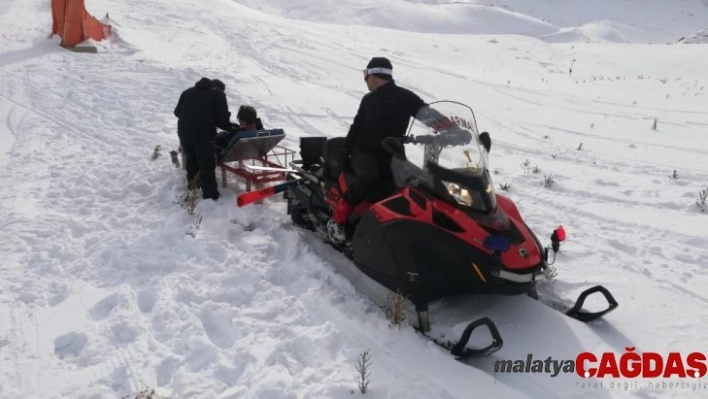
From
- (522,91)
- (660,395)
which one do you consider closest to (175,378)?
(660,395)

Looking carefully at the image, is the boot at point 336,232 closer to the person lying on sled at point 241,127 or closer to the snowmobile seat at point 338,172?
the snowmobile seat at point 338,172

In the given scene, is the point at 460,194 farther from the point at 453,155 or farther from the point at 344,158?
the point at 344,158

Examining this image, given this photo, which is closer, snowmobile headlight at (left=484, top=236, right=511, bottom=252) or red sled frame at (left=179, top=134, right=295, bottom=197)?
snowmobile headlight at (left=484, top=236, right=511, bottom=252)

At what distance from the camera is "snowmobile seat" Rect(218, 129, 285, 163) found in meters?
6.83

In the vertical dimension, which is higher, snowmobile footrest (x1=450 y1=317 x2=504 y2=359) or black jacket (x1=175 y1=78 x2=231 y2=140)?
black jacket (x1=175 y1=78 x2=231 y2=140)

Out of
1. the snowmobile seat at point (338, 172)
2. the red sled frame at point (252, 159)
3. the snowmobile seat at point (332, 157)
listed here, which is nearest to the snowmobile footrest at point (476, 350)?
the snowmobile seat at point (338, 172)

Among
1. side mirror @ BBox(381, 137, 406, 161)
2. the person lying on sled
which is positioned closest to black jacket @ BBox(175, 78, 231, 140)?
the person lying on sled

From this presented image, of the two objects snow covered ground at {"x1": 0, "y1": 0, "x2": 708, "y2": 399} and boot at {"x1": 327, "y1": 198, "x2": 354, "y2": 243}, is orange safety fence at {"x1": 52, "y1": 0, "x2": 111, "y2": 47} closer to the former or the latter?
snow covered ground at {"x1": 0, "y1": 0, "x2": 708, "y2": 399}

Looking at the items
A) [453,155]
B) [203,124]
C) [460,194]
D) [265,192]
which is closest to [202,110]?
[203,124]

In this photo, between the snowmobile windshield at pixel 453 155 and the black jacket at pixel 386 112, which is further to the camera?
the black jacket at pixel 386 112

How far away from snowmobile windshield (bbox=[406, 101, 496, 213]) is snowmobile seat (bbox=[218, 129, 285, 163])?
2520 millimetres

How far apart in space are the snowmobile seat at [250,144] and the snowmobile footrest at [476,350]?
3917 mm

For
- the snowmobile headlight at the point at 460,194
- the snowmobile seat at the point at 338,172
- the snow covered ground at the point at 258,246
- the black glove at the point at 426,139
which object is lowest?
the snow covered ground at the point at 258,246

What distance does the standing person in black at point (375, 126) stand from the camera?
201 inches
